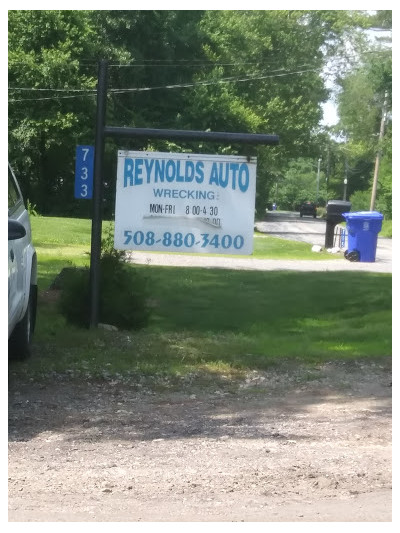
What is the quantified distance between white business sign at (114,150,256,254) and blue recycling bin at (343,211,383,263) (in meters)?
11.7

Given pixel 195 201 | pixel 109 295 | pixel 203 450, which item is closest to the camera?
pixel 203 450

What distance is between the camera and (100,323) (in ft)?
34.9

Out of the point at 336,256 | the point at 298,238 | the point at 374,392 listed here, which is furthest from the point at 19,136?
the point at 374,392

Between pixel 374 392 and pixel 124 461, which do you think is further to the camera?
pixel 374 392

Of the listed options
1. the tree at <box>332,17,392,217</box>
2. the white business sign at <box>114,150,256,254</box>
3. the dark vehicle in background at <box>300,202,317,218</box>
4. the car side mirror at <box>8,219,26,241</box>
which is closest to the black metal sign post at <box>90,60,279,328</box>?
the white business sign at <box>114,150,256,254</box>

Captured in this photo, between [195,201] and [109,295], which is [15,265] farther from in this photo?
[109,295]

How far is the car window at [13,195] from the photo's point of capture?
7882mm

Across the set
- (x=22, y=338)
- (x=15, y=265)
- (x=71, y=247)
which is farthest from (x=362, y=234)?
(x=15, y=265)

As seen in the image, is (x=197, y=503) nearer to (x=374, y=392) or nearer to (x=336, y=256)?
(x=374, y=392)

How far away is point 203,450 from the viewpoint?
19.9ft

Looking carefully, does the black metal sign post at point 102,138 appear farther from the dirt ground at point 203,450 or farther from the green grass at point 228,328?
the dirt ground at point 203,450

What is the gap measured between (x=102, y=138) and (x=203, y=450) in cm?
467

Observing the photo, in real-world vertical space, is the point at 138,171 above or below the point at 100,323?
above
